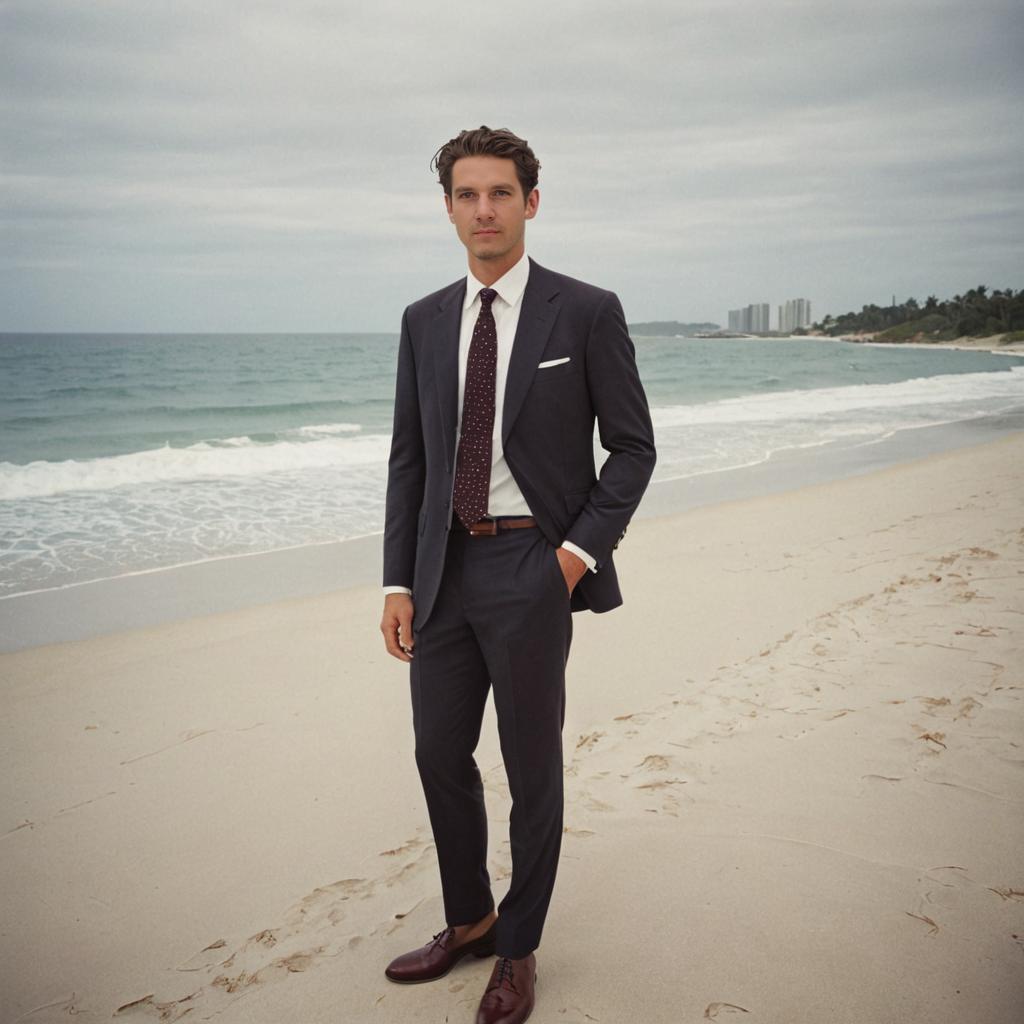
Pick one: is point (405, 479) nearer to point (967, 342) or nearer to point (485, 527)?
point (485, 527)

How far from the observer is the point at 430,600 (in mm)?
→ 2105

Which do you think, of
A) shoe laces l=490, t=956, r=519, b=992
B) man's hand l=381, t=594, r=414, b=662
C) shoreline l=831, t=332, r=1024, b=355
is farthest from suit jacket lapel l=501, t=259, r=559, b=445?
shoreline l=831, t=332, r=1024, b=355

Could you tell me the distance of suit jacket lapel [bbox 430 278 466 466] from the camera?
208 cm

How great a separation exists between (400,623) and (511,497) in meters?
0.48

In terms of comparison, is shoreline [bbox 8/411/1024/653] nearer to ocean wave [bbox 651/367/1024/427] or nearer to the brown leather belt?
the brown leather belt

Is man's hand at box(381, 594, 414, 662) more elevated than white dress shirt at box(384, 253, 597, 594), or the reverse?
white dress shirt at box(384, 253, 597, 594)

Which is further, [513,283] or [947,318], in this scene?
[947,318]

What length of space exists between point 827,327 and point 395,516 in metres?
138

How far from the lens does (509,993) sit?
2.10 meters

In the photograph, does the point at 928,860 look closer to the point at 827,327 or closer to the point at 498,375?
the point at 498,375

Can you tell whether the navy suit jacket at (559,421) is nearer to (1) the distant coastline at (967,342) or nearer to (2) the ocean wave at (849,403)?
(2) the ocean wave at (849,403)

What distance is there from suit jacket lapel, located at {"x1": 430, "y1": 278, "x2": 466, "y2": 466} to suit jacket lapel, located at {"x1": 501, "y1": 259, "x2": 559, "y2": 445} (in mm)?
152

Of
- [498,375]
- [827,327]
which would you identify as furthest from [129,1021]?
[827,327]

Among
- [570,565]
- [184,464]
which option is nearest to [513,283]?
[570,565]
